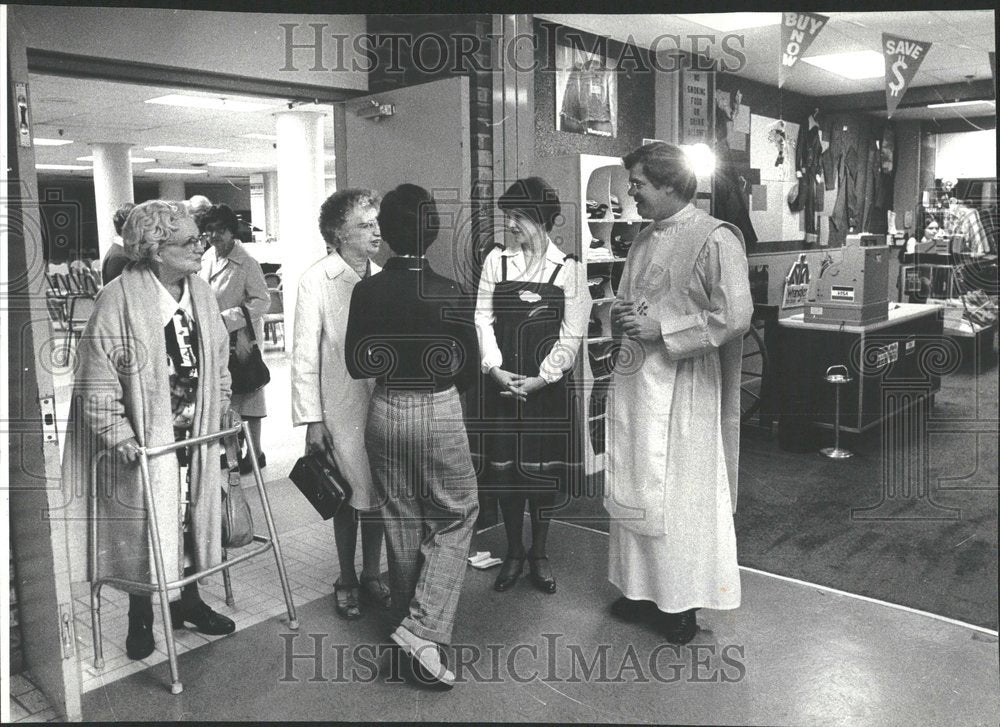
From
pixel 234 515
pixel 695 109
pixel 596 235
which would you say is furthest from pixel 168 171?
pixel 695 109

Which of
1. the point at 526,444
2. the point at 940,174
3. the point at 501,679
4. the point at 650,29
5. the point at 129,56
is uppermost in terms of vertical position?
the point at 650,29

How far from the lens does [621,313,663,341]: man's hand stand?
112 inches

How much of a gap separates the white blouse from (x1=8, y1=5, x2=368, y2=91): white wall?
1163 millimetres

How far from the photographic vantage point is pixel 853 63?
3748mm

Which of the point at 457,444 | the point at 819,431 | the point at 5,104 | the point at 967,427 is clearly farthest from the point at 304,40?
the point at 967,427

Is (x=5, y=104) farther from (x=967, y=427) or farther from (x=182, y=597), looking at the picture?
(x=967, y=427)

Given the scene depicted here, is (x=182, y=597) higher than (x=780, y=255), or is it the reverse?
(x=780, y=255)

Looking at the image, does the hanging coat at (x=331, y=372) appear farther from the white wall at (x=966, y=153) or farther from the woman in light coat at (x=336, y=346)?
the white wall at (x=966, y=153)

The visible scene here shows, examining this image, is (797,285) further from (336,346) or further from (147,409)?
(147,409)

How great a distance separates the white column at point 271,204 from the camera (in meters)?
3.88

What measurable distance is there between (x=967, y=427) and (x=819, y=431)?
4.73 ft

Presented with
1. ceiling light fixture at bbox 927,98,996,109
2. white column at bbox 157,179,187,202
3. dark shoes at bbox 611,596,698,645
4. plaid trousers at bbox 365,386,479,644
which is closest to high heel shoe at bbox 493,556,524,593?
dark shoes at bbox 611,596,698,645

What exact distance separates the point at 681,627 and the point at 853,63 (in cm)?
260

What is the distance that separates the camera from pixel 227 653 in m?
2.89
